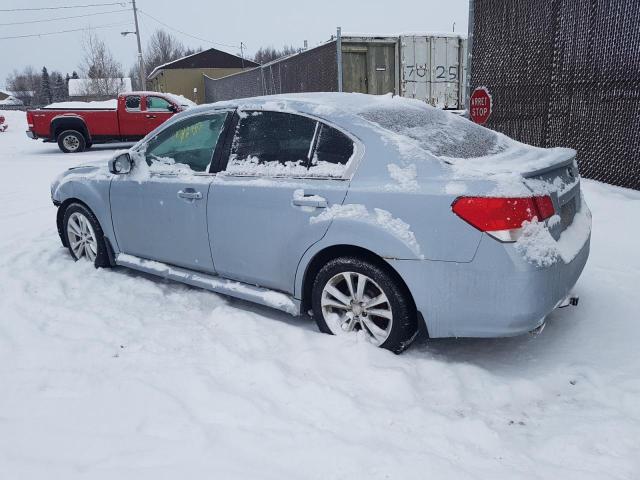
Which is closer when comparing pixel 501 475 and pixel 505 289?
pixel 501 475

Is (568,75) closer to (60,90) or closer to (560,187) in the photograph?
(560,187)

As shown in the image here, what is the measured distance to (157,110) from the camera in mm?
15320

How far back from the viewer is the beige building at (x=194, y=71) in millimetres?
40562

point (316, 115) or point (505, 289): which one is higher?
point (316, 115)

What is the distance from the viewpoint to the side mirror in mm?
4293

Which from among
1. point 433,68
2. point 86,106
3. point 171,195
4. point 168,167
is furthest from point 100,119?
point 171,195

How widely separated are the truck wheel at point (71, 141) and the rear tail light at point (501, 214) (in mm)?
14911

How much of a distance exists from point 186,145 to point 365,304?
1.96 meters

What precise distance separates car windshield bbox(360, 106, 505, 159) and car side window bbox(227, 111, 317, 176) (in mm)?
419

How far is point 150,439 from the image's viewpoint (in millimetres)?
2406

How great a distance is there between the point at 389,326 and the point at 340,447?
36.2 inches

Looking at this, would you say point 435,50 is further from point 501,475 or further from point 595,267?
point 501,475

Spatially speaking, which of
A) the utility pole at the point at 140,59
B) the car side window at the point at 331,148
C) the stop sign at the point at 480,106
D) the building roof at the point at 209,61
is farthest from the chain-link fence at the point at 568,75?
the building roof at the point at 209,61

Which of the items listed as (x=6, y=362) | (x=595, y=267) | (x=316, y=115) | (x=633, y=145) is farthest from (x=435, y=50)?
(x=6, y=362)
